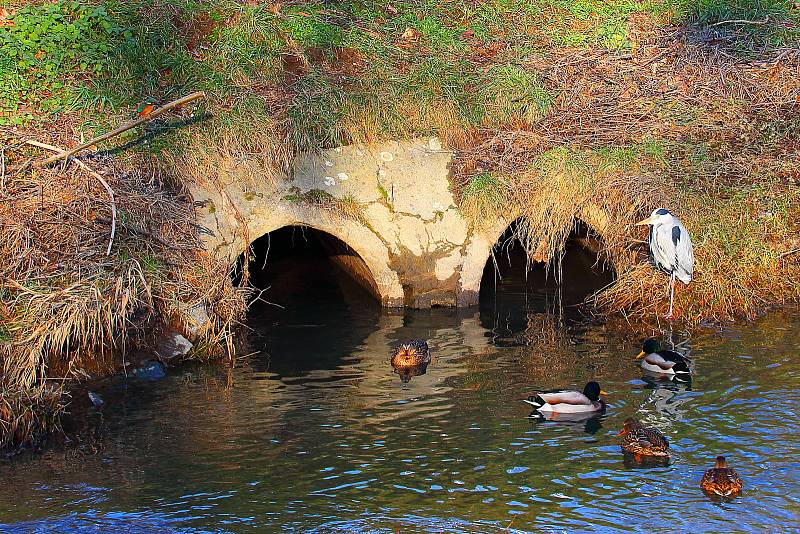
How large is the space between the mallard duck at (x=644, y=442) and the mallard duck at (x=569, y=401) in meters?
0.88

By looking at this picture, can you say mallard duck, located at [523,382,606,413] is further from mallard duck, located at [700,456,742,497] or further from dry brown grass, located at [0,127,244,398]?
dry brown grass, located at [0,127,244,398]

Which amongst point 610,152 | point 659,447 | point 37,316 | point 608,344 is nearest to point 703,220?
point 610,152

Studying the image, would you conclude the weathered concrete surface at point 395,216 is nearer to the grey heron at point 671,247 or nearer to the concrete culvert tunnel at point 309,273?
the concrete culvert tunnel at point 309,273

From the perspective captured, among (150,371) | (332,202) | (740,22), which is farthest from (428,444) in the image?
(740,22)

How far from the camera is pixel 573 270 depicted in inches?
547

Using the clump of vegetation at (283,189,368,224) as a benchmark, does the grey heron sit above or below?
below

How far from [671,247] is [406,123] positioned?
3406 mm

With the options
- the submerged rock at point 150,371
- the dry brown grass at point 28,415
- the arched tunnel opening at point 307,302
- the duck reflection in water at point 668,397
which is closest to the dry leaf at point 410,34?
the arched tunnel opening at point 307,302

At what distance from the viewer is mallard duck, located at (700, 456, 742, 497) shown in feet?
21.4

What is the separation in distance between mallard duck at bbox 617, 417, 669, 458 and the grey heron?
3.67m

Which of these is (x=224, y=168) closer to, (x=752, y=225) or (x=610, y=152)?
(x=610, y=152)

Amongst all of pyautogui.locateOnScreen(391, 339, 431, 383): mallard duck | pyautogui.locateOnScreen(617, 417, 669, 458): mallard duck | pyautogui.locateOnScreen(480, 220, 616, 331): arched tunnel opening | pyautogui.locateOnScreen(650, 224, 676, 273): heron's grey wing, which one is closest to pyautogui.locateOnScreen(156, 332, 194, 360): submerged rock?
pyautogui.locateOnScreen(391, 339, 431, 383): mallard duck

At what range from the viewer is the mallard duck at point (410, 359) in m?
9.76

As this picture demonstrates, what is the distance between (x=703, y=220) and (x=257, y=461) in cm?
642
